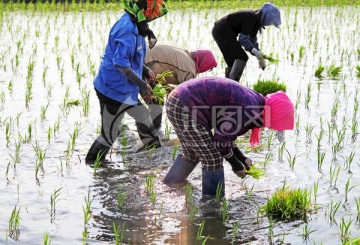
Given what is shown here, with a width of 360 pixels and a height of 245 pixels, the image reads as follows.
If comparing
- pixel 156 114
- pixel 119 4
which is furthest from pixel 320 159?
pixel 119 4

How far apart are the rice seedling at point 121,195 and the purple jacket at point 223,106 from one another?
2.07 feet

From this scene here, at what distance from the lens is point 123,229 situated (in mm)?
3652

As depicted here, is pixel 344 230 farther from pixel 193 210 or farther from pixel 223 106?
pixel 223 106

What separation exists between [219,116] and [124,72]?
818 mm

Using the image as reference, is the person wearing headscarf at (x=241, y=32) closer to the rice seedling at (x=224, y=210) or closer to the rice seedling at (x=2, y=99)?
the rice seedling at (x=2, y=99)

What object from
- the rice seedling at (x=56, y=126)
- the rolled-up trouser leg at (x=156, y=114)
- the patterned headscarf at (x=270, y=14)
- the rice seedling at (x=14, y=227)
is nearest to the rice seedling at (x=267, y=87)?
the patterned headscarf at (x=270, y=14)

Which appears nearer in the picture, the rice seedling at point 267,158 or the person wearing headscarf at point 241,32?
the rice seedling at point 267,158

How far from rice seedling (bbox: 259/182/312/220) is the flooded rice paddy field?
0.05 meters

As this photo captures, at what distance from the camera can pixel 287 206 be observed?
151 inches

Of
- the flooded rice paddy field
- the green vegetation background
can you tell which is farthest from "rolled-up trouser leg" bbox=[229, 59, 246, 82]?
the green vegetation background

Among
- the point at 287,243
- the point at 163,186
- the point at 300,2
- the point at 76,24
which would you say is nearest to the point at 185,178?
the point at 163,186

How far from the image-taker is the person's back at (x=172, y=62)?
5.54 meters

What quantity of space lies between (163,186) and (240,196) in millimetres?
495

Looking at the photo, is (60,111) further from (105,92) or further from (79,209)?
(79,209)
